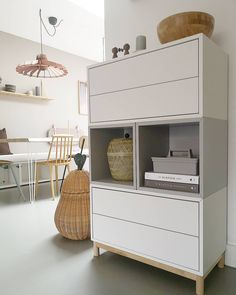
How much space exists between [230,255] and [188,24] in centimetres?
135

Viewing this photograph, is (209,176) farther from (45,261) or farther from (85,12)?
(85,12)

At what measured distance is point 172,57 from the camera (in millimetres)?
1295

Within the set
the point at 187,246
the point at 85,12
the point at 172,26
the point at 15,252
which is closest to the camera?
the point at 187,246

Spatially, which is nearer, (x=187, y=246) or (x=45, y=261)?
(x=187, y=246)

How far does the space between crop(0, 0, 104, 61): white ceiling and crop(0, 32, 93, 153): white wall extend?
0.92ft

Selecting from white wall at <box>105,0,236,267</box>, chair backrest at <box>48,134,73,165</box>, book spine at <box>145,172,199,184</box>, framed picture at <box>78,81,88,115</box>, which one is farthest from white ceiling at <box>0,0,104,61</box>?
book spine at <box>145,172,199,184</box>

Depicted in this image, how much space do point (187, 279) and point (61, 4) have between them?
140 inches

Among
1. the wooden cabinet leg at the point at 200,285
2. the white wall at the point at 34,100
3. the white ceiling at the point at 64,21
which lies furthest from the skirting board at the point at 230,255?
the white wall at the point at 34,100

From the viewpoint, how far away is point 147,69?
139 cm

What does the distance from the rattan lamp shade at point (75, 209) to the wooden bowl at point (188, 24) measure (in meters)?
1.23

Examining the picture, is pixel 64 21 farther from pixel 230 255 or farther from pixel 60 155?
pixel 230 255

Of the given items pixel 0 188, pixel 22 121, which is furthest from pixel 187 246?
pixel 22 121

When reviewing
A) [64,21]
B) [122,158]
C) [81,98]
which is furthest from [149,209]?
[81,98]

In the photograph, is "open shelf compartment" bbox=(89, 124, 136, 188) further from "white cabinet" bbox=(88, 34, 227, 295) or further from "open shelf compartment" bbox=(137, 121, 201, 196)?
"open shelf compartment" bbox=(137, 121, 201, 196)
